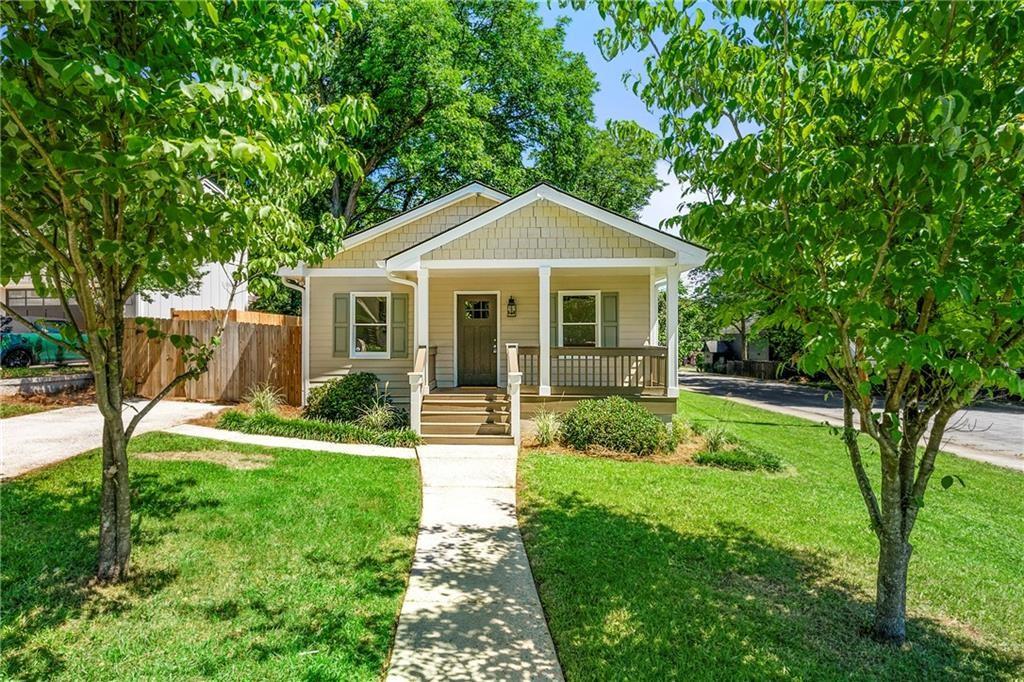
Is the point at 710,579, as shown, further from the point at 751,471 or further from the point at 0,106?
the point at 0,106

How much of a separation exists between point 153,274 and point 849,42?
16.3 feet

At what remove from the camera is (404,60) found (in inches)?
710

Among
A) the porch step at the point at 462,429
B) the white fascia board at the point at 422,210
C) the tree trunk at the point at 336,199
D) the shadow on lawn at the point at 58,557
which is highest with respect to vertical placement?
the tree trunk at the point at 336,199

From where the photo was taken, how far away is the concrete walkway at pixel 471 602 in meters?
3.21

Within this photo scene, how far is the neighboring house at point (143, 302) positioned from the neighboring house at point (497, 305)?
14.2 ft

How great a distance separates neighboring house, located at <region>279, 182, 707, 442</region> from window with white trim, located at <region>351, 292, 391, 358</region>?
0.08 ft

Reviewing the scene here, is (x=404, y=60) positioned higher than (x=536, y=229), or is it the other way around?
(x=404, y=60)

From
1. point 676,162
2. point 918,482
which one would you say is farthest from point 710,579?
point 676,162

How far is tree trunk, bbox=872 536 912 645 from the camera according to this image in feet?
11.5

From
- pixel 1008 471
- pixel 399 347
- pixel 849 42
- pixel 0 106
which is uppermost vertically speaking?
pixel 849 42

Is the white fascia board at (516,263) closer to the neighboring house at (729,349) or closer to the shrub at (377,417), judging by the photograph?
the shrub at (377,417)

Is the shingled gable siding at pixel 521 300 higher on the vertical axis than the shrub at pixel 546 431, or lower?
higher

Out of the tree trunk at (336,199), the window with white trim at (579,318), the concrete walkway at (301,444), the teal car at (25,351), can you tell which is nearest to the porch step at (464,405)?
the concrete walkway at (301,444)

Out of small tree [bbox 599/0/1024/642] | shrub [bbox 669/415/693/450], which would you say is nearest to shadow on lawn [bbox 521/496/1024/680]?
small tree [bbox 599/0/1024/642]
